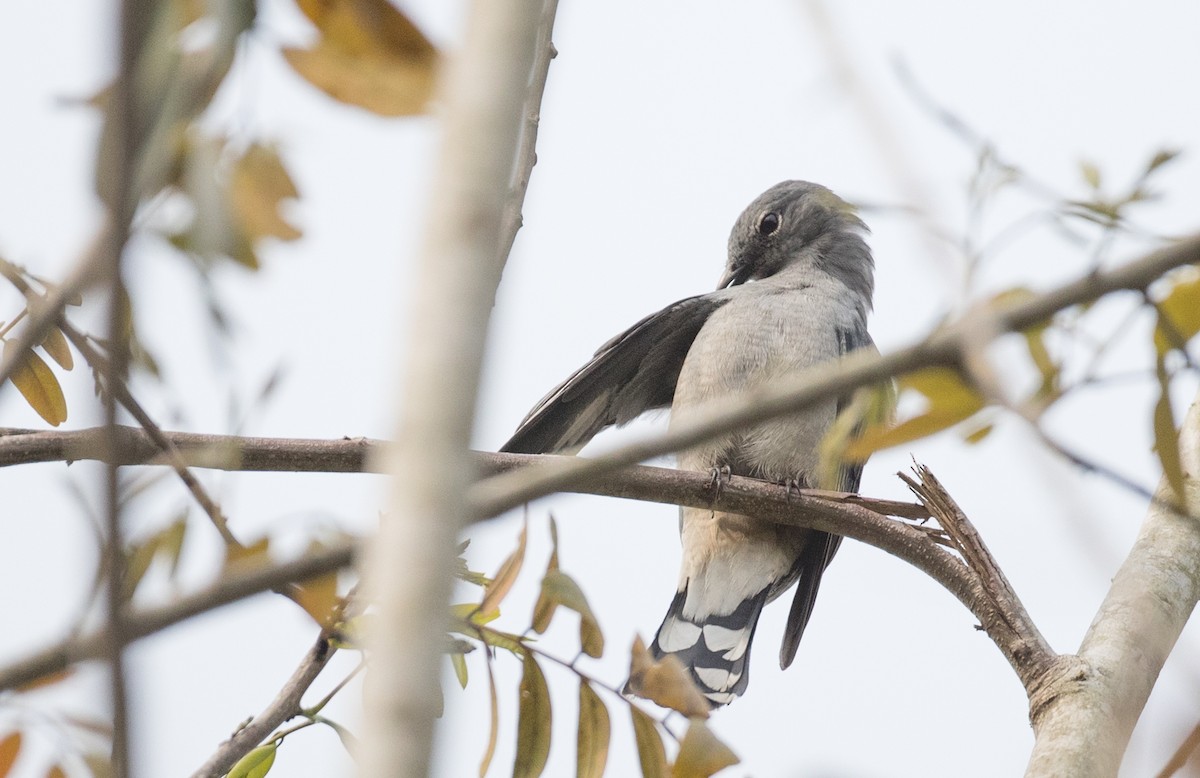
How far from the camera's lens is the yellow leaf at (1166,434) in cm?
153

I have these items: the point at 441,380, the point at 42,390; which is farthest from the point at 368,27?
the point at 42,390

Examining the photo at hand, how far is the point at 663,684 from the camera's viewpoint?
7.16 feet

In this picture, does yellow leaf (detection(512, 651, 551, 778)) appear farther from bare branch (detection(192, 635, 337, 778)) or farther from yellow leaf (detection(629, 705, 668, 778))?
bare branch (detection(192, 635, 337, 778))

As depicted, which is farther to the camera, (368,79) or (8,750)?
(8,750)

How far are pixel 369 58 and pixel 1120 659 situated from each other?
2208 mm

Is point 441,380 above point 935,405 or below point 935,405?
below

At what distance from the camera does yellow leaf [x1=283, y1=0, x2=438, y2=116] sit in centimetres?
142

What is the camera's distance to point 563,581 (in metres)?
2.02

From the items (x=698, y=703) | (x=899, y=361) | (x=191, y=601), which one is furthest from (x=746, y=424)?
(x=698, y=703)

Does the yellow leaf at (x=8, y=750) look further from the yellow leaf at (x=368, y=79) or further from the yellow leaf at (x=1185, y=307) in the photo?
the yellow leaf at (x=1185, y=307)

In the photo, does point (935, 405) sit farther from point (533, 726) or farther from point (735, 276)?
point (735, 276)

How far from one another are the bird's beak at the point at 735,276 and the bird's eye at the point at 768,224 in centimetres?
22

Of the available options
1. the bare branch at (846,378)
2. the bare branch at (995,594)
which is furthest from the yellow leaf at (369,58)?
the bare branch at (995,594)

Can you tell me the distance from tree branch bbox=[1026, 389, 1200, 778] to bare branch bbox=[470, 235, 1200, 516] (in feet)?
4.13
